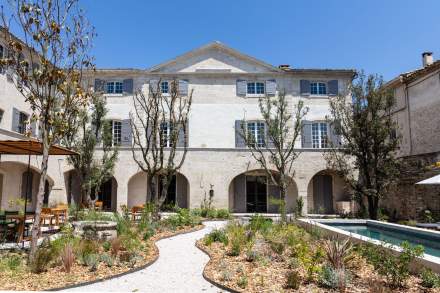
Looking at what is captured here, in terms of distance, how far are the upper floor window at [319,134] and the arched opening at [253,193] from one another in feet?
10.1

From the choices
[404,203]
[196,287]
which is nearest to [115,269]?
[196,287]

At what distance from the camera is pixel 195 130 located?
869 inches

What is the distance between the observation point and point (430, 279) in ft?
18.6

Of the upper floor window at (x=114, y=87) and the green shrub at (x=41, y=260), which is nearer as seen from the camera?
the green shrub at (x=41, y=260)

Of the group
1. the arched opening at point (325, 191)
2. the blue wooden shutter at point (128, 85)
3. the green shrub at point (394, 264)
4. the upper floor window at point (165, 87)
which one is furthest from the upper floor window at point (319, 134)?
the green shrub at point (394, 264)

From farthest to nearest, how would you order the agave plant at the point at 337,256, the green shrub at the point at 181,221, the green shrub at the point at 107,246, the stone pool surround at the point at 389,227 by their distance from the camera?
the green shrub at the point at 181,221 < the green shrub at the point at 107,246 < the agave plant at the point at 337,256 < the stone pool surround at the point at 389,227

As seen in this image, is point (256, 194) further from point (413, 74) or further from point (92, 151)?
point (413, 74)

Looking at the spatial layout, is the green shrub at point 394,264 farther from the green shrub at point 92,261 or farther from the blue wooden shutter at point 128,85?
the blue wooden shutter at point 128,85

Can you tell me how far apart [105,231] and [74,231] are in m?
0.80

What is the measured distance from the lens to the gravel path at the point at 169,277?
19.4 feet

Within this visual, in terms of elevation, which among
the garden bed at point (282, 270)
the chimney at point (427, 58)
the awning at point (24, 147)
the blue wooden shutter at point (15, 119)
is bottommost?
the garden bed at point (282, 270)

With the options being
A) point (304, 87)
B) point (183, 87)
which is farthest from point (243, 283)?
point (304, 87)

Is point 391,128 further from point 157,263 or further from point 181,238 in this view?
point 157,263

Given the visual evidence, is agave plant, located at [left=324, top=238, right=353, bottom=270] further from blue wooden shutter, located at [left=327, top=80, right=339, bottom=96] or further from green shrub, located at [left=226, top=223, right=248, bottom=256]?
blue wooden shutter, located at [left=327, top=80, right=339, bottom=96]
